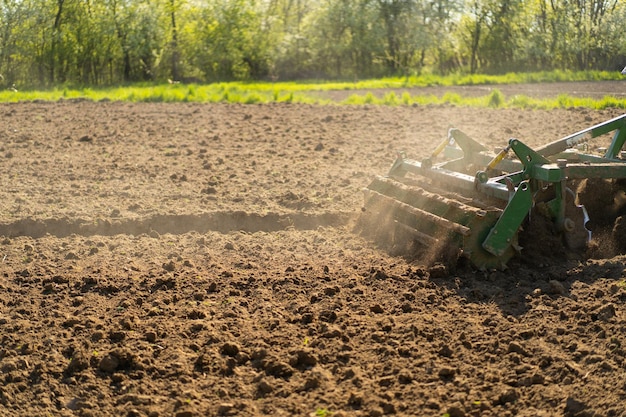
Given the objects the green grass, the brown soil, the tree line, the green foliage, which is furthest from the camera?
the tree line

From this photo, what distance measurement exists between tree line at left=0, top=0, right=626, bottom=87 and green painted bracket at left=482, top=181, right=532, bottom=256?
64.9 ft

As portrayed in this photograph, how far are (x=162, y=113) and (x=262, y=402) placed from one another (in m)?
13.1

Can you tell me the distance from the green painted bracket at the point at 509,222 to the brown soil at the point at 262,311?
272 mm

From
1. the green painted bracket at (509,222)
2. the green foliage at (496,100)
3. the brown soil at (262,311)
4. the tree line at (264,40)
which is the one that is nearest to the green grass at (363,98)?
the green foliage at (496,100)

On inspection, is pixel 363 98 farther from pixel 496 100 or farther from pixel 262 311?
pixel 262 311

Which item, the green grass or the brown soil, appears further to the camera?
the green grass

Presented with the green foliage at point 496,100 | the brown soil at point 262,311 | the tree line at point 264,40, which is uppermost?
the tree line at point 264,40

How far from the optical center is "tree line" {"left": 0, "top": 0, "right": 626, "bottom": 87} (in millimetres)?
30094

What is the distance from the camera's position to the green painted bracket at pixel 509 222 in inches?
269

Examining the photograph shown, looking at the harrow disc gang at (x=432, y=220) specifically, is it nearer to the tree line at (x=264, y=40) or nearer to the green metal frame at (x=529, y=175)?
the green metal frame at (x=529, y=175)

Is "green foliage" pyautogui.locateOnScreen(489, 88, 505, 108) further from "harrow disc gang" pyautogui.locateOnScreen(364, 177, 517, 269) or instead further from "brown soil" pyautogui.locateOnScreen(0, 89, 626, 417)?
"harrow disc gang" pyautogui.locateOnScreen(364, 177, 517, 269)

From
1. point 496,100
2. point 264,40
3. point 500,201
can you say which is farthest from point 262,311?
point 264,40

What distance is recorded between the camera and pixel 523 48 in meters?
30.5

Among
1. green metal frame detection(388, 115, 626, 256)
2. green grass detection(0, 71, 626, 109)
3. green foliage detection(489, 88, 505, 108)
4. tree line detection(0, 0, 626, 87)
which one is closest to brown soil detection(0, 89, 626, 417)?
green metal frame detection(388, 115, 626, 256)
